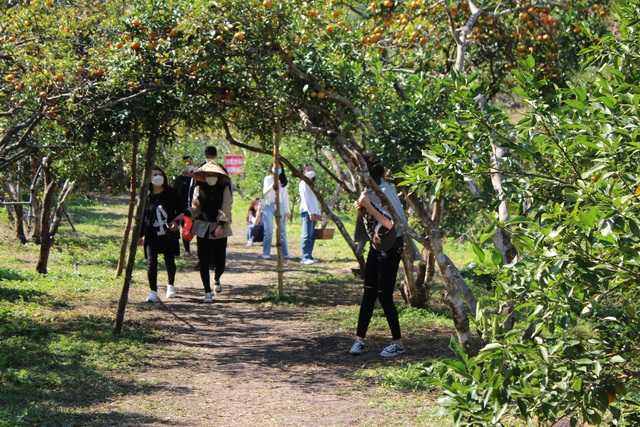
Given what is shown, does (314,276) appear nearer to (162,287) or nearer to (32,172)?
(162,287)

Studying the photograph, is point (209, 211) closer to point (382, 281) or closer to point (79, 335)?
point (79, 335)

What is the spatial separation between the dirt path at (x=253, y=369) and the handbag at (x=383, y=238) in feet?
3.40

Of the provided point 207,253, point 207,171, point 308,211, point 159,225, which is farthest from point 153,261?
point 308,211

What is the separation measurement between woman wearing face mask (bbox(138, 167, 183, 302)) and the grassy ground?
767 millimetres

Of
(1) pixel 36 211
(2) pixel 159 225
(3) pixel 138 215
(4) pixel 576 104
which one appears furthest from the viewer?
(1) pixel 36 211

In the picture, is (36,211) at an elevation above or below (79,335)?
above

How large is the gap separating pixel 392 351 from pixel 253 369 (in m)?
1.29

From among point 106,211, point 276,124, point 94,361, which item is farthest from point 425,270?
point 106,211

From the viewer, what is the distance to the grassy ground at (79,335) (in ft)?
19.6

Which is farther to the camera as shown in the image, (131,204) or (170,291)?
(131,204)

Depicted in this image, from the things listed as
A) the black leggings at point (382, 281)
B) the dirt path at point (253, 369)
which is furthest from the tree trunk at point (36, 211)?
the black leggings at point (382, 281)

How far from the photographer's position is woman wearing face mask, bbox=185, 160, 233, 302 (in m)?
10.5

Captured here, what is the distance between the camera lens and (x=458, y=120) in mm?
4055

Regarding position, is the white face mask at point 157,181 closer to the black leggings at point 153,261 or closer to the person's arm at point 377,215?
the black leggings at point 153,261
